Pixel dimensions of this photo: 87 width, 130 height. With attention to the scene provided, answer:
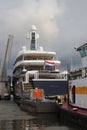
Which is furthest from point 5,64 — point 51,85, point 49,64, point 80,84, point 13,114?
point 80,84

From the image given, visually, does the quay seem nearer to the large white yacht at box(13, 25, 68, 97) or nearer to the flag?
the large white yacht at box(13, 25, 68, 97)

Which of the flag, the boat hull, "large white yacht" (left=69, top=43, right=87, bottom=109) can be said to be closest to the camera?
"large white yacht" (left=69, top=43, right=87, bottom=109)

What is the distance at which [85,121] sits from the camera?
26.3m

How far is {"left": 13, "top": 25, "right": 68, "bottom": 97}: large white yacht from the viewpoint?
52.7 metres

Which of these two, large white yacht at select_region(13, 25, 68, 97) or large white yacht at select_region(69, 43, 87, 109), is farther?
large white yacht at select_region(13, 25, 68, 97)

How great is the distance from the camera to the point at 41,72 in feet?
185

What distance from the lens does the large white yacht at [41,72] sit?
52703 millimetres

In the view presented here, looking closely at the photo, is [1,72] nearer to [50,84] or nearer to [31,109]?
[50,84]

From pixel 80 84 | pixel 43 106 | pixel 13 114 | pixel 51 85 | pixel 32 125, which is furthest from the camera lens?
pixel 51 85

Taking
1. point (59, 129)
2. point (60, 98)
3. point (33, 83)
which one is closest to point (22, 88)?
point (33, 83)

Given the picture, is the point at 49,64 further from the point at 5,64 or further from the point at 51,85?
the point at 5,64

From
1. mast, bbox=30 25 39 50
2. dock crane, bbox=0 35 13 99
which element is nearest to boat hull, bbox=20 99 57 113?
mast, bbox=30 25 39 50

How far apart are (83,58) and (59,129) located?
7.12 metres

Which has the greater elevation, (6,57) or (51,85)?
(6,57)
